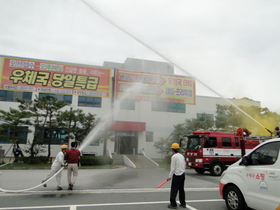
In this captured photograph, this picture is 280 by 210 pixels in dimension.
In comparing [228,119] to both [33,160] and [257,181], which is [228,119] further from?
[257,181]

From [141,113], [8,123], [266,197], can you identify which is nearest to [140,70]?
[141,113]

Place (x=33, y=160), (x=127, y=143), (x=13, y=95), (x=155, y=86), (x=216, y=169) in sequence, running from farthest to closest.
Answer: (x=127, y=143) < (x=155, y=86) < (x=13, y=95) < (x=33, y=160) < (x=216, y=169)

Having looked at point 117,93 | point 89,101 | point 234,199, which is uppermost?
point 117,93

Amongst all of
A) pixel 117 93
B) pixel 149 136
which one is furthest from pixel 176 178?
pixel 149 136

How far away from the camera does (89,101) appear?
27.0 meters

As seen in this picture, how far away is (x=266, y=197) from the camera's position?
470 cm

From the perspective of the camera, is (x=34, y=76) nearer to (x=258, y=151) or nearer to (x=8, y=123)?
(x=8, y=123)

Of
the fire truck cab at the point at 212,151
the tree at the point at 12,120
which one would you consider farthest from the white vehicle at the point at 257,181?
the tree at the point at 12,120

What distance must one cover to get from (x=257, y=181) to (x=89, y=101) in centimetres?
2380

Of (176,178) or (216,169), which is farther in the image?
(216,169)

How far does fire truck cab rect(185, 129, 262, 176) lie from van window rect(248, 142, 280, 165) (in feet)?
27.5

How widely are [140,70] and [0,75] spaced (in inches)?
614

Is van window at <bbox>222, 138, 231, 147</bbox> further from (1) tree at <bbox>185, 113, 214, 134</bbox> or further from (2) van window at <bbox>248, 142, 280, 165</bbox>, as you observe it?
(1) tree at <bbox>185, 113, 214, 134</bbox>

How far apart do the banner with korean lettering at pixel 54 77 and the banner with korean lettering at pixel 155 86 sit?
1747 millimetres
